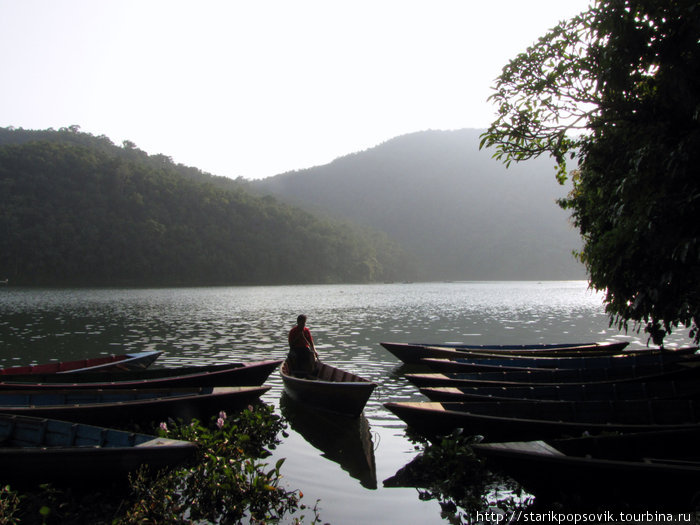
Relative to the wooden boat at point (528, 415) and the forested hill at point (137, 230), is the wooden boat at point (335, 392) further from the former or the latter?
the forested hill at point (137, 230)

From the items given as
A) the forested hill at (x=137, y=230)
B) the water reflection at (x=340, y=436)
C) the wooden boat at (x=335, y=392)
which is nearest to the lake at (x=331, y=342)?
the water reflection at (x=340, y=436)

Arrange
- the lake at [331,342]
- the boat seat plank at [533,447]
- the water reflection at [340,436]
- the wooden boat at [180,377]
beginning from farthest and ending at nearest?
the wooden boat at [180,377]
the water reflection at [340,436]
the lake at [331,342]
the boat seat plank at [533,447]

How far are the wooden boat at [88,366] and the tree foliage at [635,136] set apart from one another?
34.4 feet

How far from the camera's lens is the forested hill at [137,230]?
76062 millimetres

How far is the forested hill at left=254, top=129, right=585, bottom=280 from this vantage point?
470 feet

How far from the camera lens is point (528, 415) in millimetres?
7836

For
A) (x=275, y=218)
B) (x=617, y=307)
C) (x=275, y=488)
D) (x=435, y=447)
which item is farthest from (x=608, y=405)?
(x=275, y=218)

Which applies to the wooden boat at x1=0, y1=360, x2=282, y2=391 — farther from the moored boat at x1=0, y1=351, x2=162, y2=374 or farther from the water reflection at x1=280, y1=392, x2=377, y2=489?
the water reflection at x1=280, y1=392, x2=377, y2=489

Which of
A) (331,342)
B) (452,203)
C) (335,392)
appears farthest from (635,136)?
(452,203)

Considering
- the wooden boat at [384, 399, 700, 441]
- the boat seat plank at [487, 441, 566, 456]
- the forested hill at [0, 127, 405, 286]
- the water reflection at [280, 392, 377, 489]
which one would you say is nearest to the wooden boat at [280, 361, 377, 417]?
the water reflection at [280, 392, 377, 489]

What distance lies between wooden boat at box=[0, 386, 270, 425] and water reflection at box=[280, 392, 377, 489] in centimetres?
146

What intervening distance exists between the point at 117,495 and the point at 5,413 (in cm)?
223

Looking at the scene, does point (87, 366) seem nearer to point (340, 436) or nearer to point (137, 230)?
point (340, 436)

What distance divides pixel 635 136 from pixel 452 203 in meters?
158
